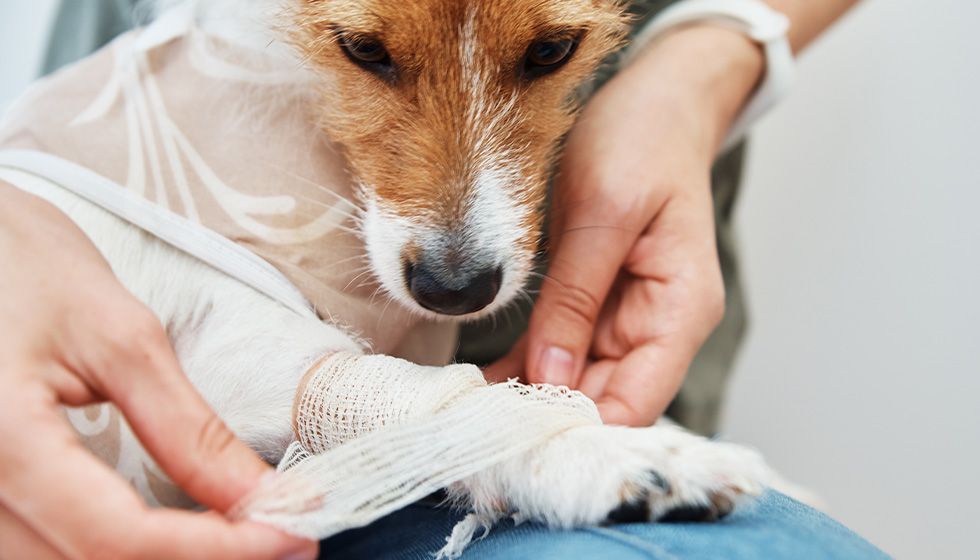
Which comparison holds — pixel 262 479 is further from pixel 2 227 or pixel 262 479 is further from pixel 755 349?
pixel 755 349

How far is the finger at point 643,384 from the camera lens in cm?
128

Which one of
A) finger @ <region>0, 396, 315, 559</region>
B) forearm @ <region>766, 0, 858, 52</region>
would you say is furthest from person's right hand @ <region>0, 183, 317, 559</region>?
forearm @ <region>766, 0, 858, 52</region>

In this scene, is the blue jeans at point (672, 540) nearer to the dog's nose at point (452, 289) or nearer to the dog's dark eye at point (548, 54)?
the dog's nose at point (452, 289)

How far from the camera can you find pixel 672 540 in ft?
2.94

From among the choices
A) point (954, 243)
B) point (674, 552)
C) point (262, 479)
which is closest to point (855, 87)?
point (954, 243)

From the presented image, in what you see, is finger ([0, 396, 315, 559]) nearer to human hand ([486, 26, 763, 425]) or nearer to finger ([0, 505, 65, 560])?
finger ([0, 505, 65, 560])

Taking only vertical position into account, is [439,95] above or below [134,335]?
above

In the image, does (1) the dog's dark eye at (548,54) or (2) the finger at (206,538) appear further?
(1) the dog's dark eye at (548,54)

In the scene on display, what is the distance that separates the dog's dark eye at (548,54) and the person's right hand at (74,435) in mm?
746

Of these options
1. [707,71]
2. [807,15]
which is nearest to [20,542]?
[707,71]

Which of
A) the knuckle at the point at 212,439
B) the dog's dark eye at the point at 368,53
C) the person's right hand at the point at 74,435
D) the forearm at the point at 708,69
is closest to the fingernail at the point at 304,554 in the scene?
the person's right hand at the point at 74,435

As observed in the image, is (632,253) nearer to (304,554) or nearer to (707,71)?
(707,71)

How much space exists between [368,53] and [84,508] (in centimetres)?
82

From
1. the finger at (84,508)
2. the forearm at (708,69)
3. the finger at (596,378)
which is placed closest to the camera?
the finger at (84,508)
